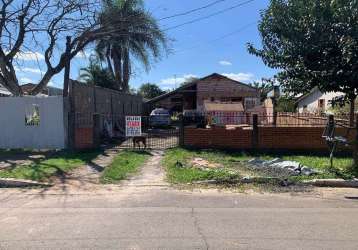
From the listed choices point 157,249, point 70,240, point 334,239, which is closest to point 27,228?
point 70,240

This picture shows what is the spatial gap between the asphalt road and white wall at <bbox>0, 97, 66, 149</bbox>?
7.19 meters

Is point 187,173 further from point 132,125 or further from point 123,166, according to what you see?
point 132,125

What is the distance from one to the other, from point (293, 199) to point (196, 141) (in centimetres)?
809

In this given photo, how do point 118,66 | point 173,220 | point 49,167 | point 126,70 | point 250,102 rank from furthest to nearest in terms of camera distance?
point 250,102 → point 118,66 → point 126,70 → point 49,167 → point 173,220

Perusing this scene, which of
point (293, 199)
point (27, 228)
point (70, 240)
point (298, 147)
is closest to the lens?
point (70, 240)

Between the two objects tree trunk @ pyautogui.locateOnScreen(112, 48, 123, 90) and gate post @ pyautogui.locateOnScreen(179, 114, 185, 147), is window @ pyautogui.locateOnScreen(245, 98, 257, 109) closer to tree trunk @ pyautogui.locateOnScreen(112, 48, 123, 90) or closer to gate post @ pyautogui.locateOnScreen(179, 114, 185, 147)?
tree trunk @ pyautogui.locateOnScreen(112, 48, 123, 90)

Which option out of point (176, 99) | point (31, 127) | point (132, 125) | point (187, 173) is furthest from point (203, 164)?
point (176, 99)

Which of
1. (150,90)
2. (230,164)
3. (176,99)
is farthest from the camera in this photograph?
(150,90)

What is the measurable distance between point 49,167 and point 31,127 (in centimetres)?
496

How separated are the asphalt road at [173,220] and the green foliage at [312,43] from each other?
3.09 meters

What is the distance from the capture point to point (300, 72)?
40.3ft

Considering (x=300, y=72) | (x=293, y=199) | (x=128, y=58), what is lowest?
(x=293, y=199)

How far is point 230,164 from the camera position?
45.1 ft

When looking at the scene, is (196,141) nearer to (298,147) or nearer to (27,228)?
(298,147)
